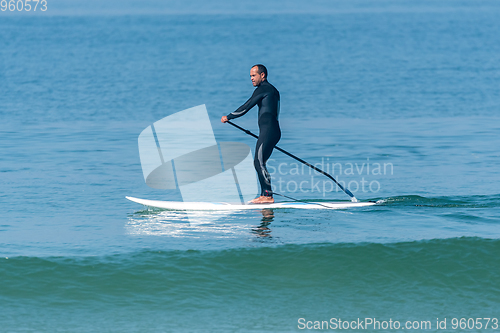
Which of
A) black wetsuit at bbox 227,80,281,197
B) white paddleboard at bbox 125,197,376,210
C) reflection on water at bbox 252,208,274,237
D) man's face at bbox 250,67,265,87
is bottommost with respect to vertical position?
reflection on water at bbox 252,208,274,237

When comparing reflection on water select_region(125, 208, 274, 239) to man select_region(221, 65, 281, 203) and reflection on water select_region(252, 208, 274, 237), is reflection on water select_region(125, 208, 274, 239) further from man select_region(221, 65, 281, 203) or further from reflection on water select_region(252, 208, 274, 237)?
man select_region(221, 65, 281, 203)

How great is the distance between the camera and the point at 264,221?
31.8 ft

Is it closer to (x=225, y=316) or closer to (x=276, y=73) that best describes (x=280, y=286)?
(x=225, y=316)

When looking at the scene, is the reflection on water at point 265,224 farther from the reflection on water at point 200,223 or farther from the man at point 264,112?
the man at point 264,112

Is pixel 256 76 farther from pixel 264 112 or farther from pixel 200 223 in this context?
pixel 200 223

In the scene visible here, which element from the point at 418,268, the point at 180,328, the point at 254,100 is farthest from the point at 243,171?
the point at 180,328

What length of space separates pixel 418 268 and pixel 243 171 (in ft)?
22.5

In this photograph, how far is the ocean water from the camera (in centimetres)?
696

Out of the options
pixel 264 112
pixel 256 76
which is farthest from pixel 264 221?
pixel 256 76

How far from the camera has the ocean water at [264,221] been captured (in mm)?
6965

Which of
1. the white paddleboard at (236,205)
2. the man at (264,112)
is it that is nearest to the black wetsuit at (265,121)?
the man at (264,112)

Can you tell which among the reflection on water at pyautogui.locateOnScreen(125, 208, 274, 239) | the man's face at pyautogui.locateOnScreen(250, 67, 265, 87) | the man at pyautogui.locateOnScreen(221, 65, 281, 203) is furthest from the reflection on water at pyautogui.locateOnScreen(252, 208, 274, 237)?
the man's face at pyautogui.locateOnScreen(250, 67, 265, 87)

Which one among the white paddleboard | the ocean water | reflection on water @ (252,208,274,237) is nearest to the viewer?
the ocean water

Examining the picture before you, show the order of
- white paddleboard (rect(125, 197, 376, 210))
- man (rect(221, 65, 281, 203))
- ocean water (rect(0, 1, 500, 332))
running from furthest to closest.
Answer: white paddleboard (rect(125, 197, 376, 210)) < man (rect(221, 65, 281, 203)) < ocean water (rect(0, 1, 500, 332))
